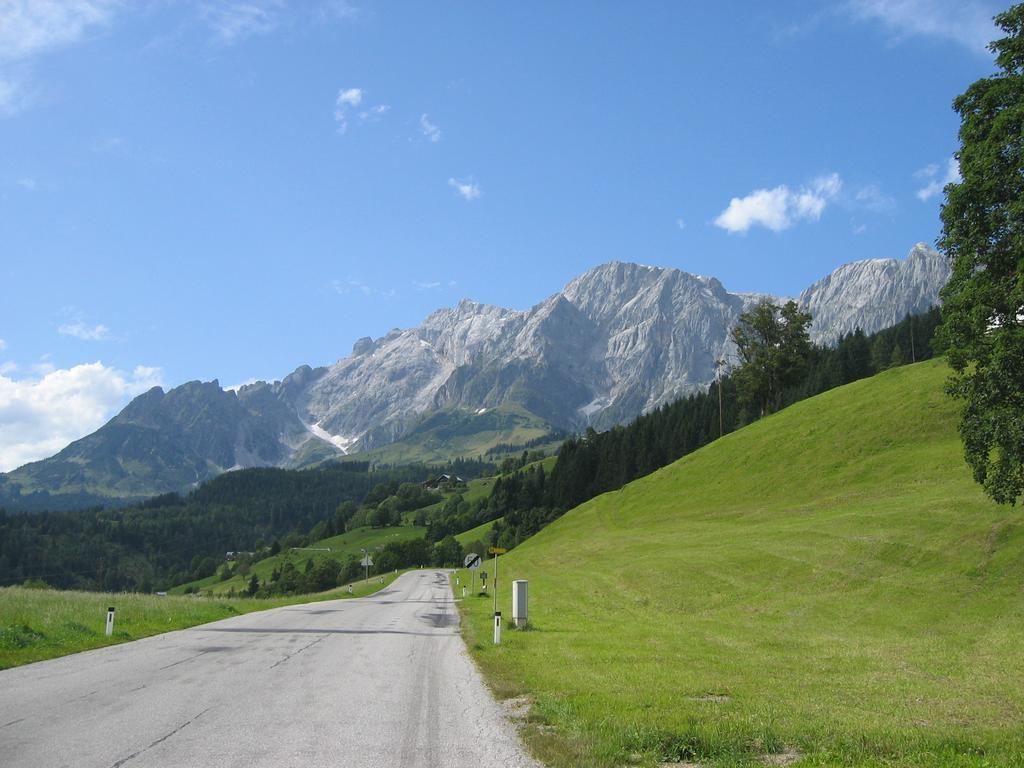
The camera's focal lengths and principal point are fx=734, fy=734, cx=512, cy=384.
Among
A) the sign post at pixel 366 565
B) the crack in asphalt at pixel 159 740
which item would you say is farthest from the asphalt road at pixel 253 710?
the sign post at pixel 366 565

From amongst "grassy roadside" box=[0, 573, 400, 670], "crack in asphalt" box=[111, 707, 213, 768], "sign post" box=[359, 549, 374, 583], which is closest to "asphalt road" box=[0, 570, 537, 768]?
"crack in asphalt" box=[111, 707, 213, 768]

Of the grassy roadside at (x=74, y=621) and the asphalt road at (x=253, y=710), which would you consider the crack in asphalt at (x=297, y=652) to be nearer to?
the asphalt road at (x=253, y=710)

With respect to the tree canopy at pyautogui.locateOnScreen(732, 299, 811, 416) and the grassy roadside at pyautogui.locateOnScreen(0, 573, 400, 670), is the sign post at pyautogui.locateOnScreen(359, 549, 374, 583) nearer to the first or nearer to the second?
the tree canopy at pyautogui.locateOnScreen(732, 299, 811, 416)

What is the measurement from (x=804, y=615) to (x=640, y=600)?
36.0 ft

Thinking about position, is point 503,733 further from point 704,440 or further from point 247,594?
point 247,594

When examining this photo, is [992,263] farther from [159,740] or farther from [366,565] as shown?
[366,565]

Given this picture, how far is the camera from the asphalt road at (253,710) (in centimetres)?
1059

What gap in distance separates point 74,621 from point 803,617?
95.9ft

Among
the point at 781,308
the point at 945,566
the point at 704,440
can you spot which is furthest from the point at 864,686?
the point at 704,440

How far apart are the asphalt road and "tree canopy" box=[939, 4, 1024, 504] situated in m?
22.0

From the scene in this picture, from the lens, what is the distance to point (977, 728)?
11.9 m

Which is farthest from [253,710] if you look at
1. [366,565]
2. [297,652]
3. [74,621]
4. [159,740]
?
[366,565]

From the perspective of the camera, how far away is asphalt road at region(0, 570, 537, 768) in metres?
10.6

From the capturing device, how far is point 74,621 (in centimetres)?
2848
